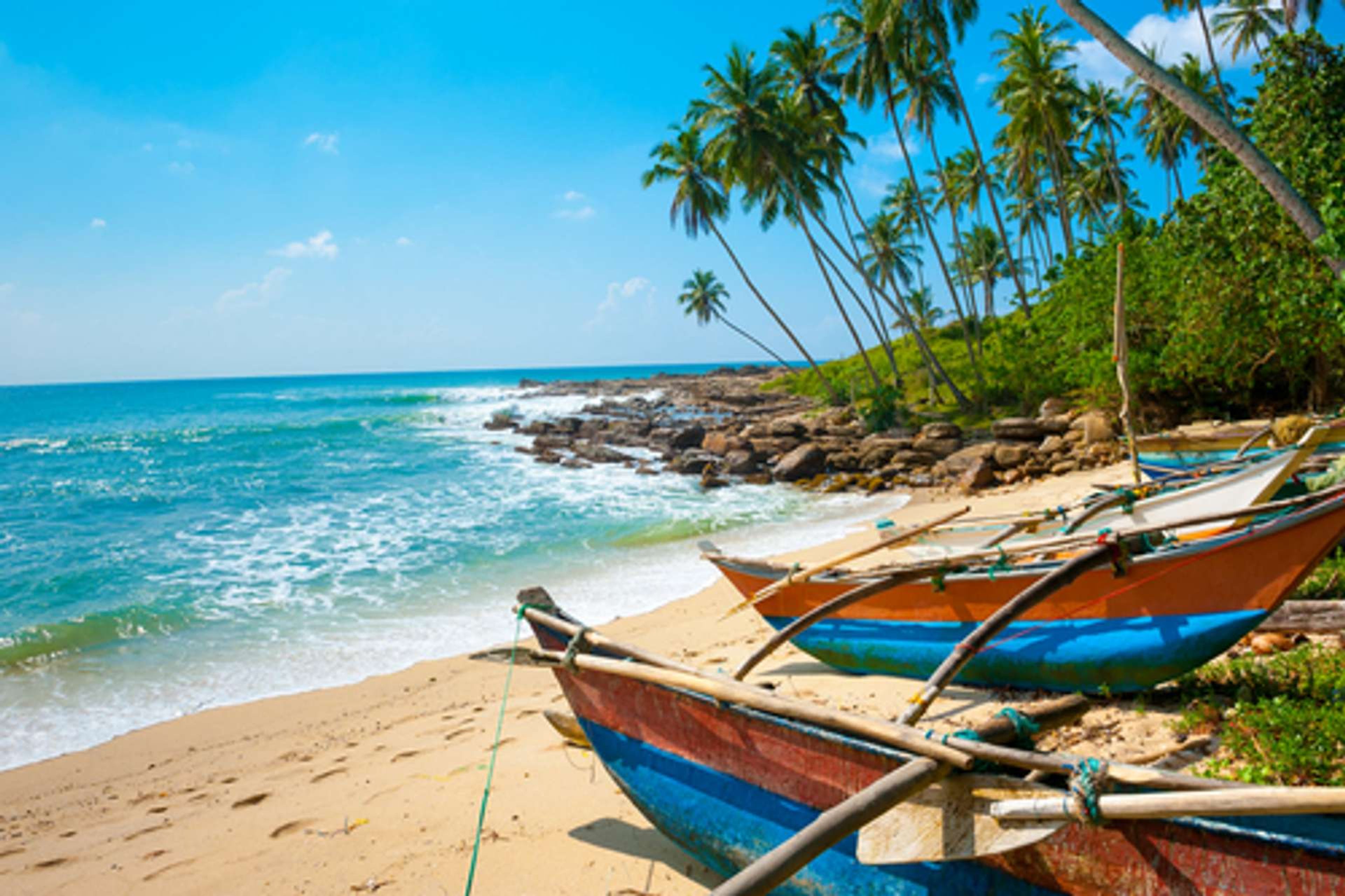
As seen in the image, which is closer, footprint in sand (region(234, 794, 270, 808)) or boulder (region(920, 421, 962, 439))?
footprint in sand (region(234, 794, 270, 808))

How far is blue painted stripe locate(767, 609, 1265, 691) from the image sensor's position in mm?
4078

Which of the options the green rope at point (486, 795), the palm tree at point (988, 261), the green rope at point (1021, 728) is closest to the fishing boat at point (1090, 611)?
the green rope at point (1021, 728)

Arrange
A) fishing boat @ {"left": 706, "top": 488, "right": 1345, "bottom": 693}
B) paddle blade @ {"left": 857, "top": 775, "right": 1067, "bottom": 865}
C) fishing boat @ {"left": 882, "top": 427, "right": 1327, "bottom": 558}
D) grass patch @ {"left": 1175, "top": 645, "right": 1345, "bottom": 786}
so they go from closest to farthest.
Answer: paddle blade @ {"left": 857, "top": 775, "right": 1067, "bottom": 865} → grass patch @ {"left": 1175, "top": 645, "right": 1345, "bottom": 786} → fishing boat @ {"left": 706, "top": 488, "right": 1345, "bottom": 693} → fishing boat @ {"left": 882, "top": 427, "right": 1327, "bottom": 558}

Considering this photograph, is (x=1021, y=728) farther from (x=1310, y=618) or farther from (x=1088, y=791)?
(x=1310, y=618)

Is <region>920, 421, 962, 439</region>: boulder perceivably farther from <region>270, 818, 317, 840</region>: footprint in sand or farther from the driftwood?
<region>270, 818, 317, 840</region>: footprint in sand

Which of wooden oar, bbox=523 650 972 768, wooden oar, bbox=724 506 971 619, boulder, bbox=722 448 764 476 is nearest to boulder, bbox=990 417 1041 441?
boulder, bbox=722 448 764 476

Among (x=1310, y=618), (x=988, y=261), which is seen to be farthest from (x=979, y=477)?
(x=988, y=261)

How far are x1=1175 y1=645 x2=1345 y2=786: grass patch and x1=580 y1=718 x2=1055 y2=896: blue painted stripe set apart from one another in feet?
6.13

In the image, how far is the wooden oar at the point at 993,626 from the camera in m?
3.02

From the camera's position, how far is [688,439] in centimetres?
2878

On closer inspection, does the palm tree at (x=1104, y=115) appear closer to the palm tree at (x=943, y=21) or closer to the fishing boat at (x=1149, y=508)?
the palm tree at (x=943, y=21)

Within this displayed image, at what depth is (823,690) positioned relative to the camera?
5.78 metres

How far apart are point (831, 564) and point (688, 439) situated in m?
23.0

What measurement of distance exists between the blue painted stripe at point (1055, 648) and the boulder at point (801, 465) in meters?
15.9
